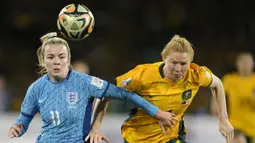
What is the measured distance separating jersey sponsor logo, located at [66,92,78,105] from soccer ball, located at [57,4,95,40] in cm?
94

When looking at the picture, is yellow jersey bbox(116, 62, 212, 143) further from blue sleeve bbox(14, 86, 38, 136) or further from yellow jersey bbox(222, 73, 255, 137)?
yellow jersey bbox(222, 73, 255, 137)

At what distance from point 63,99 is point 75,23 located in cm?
103

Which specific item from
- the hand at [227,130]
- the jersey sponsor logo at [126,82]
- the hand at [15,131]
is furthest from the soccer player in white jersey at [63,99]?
the hand at [227,130]

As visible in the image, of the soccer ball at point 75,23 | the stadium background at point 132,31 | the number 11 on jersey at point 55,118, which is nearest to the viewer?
the number 11 on jersey at point 55,118

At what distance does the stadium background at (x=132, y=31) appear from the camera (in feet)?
46.2

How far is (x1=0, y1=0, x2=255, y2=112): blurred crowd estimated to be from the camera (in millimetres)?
14070

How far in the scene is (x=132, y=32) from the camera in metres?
15.0

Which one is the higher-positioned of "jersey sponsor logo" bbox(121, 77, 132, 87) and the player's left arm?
"jersey sponsor logo" bbox(121, 77, 132, 87)

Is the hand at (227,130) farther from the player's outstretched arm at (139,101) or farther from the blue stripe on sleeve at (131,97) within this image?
the blue stripe on sleeve at (131,97)

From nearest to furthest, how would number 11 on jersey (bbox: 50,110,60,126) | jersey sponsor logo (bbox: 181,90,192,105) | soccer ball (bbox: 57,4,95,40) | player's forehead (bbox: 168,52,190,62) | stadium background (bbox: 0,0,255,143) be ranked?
1. number 11 on jersey (bbox: 50,110,60,126)
2. player's forehead (bbox: 168,52,190,62)
3. jersey sponsor logo (bbox: 181,90,192,105)
4. soccer ball (bbox: 57,4,95,40)
5. stadium background (bbox: 0,0,255,143)

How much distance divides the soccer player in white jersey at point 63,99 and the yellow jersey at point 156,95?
14.4 inches

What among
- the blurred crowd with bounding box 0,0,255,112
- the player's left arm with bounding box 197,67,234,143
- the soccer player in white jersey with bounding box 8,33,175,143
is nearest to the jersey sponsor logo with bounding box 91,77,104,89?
the soccer player in white jersey with bounding box 8,33,175,143

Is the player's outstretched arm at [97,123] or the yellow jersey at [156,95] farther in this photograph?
the yellow jersey at [156,95]

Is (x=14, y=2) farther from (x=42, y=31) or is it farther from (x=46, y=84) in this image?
(x=46, y=84)
